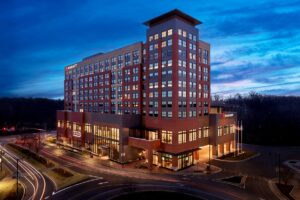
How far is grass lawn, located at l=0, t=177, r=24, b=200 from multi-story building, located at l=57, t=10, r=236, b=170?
26.8 metres

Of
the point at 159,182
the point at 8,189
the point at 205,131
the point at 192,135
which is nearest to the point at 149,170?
the point at 159,182

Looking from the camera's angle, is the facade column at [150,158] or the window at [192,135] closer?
the facade column at [150,158]

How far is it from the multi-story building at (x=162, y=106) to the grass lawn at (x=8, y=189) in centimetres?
2681

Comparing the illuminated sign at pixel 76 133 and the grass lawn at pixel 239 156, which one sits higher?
the illuminated sign at pixel 76 133

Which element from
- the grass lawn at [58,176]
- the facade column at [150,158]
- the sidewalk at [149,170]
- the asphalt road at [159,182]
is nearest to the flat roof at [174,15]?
the facade column at [150,158]

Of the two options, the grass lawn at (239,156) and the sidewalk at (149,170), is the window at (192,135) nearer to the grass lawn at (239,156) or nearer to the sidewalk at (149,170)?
the sidewalk at (149,170)

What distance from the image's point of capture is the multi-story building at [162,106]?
194ft

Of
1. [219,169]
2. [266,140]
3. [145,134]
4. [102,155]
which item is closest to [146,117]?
[145,134]

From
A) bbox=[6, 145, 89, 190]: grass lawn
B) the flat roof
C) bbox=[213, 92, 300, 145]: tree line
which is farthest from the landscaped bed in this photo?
bbox=[213, 92, 300, 145]: tree line

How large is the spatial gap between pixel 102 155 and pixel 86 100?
34.1m

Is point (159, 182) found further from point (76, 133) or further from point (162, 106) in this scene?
point (76, 133)

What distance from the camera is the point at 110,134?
69.4m

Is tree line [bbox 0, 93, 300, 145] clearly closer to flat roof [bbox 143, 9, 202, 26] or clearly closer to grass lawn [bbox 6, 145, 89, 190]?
flat roof [bbox 143, 9, 202, 26]

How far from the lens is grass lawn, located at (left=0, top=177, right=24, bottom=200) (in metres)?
41.7
